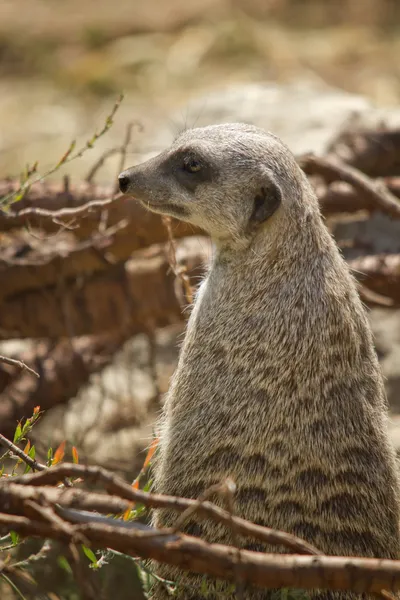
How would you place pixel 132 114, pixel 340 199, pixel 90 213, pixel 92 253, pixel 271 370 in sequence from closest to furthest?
pixel 271 370
pixel 90 213
pixel 92 253
pixel 340 199
pixel 132 114

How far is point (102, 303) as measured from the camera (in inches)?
142

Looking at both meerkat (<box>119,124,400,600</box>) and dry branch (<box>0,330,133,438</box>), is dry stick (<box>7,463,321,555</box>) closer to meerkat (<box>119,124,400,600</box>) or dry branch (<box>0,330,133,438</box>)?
meerkat (<box>119,124,400,600</box>)

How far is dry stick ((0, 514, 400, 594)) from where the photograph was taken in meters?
1.61

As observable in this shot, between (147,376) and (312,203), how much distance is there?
230 centimetres

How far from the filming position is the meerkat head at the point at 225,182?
7.63ft

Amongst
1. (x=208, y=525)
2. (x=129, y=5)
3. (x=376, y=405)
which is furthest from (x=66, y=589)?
(x=129, y=5)

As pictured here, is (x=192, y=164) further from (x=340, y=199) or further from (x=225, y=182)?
(x=340, y=199)

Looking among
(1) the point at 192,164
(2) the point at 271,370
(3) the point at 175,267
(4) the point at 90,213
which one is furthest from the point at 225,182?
(4) the point at 90,213

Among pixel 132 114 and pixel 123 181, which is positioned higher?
pixel 132 114

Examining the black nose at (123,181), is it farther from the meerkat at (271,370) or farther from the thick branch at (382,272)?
the thick branch at (382,272)

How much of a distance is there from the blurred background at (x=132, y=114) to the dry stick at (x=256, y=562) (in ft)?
0.63

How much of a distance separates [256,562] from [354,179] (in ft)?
7.10

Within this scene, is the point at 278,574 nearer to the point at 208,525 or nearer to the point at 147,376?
the point at 208,525

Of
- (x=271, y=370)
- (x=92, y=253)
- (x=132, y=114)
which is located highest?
(x=132, y=114)
